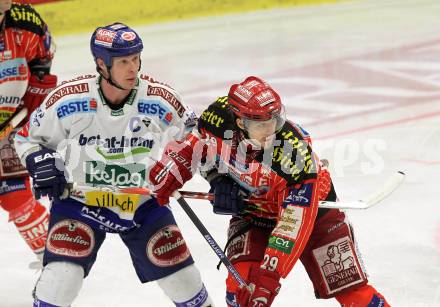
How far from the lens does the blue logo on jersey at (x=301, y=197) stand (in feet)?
13.0

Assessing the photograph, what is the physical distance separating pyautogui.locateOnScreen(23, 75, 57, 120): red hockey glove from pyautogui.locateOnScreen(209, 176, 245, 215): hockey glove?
4.93ft

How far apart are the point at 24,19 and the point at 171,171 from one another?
1.51 m

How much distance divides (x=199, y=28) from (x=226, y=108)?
20.5 feet

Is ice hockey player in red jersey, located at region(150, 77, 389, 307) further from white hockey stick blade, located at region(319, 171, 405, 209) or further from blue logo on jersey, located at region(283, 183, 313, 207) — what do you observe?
white hockey stick blade, located at region(319, 171, 405, 209)

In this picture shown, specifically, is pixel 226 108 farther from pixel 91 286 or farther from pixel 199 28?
pixel 199 28

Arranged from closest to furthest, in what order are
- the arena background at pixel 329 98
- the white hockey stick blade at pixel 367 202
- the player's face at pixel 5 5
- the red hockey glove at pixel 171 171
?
the white hockey stick blade at pixel 367 202
the red hockey glove at pixel 171 171
the player's face at pixel 5 5
the arena background at pixel 329 98

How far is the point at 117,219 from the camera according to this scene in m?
4.30

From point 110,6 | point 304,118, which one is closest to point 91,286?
point 304,118

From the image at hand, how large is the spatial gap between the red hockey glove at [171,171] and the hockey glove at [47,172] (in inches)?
14.9

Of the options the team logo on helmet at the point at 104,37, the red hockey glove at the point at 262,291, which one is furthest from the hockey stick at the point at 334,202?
the team logo on helmet at the point at 104,37

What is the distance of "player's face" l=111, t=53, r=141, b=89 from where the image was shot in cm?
417

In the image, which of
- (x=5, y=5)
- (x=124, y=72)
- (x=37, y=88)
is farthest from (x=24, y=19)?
(x=124, y=72)

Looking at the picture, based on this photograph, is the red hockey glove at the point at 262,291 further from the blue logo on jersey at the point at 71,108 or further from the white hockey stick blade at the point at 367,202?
the blue logo on jersey at the point at 71,108

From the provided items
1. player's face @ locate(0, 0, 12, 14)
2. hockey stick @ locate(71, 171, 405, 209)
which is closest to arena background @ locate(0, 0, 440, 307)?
hockey stick @ locate(71, 171, 405, 209)
